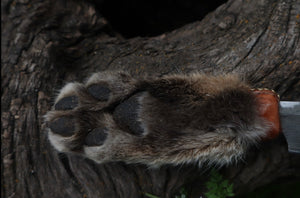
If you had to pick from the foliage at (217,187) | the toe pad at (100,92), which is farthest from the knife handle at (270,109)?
the toe pad at (100,92)

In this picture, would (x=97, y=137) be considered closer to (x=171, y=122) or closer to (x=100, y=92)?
(x=100, y=92)

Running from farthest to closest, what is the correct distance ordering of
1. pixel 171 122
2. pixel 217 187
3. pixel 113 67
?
1. pixel 113 67
2. pixel 217 187
3. pixel 171 122

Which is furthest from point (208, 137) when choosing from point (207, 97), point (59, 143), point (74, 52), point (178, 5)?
point (178, 5)

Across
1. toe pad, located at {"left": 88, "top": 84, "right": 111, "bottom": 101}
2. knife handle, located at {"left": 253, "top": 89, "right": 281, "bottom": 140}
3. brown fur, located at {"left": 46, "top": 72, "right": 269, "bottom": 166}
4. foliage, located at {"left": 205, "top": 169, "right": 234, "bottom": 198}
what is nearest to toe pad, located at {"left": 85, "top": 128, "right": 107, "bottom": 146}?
brown fur, located at {"left": 46, "top": 72, "right": 269, "bottom": 166}

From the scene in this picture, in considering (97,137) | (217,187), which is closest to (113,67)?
(97,137)

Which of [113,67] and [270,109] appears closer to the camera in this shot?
[270,109]

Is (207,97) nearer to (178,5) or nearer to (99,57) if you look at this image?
(99,57)
